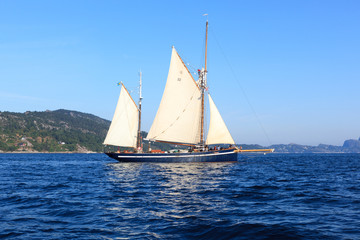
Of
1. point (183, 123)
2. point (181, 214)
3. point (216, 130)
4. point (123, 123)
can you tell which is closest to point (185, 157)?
point (183, 123)

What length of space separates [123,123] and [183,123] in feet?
50.2

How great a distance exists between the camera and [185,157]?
69312mm

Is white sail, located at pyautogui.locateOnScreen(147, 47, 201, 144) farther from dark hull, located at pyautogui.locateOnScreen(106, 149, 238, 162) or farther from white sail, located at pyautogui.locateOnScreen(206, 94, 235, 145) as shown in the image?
dark hull, located at pyautogui.locateOnScreen(106, 149, 238, 162)

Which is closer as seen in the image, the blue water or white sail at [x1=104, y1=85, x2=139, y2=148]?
the blue water

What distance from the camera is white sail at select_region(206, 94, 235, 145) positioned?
69.1 metres

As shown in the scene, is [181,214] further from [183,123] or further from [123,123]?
[123,123]

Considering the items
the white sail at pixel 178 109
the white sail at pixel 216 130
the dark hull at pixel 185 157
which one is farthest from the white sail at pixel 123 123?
the white sail at pixel 216 130

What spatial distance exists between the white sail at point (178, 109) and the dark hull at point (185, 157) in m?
3.52

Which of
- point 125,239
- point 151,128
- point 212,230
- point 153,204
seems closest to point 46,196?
point 153,204

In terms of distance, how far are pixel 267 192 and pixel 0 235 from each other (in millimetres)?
18766

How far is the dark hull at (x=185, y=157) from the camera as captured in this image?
227 ft

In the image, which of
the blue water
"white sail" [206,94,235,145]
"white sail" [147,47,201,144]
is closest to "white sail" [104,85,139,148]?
"white sail" [147,47,201,144]

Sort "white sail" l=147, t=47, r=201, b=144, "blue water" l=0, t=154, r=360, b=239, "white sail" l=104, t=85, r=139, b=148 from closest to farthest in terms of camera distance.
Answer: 1. "blue water" l=0, t=154, r=360, b=239
2. "white sail" l=147, t=47, r=201, b=144
3. "white sail" l=104, t=85, r=139, b=148

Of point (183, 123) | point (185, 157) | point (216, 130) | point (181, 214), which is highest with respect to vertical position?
point (183, 123)
